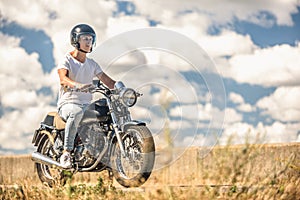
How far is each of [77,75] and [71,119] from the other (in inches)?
24.0

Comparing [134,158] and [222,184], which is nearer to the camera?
[222,184]

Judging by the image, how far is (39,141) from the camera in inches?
340

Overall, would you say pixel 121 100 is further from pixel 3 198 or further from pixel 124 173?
pixel 3 198

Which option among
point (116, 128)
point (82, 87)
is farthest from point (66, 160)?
point (82, 87)

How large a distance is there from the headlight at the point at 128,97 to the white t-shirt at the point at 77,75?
0.63 metres

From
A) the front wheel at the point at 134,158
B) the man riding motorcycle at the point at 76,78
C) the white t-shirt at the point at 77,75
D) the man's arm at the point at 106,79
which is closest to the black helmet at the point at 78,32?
the man riding motorcycle at the point at 76,78

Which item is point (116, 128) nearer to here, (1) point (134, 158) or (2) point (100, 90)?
(1) point (134, 158)

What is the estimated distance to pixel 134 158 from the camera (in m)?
6.83

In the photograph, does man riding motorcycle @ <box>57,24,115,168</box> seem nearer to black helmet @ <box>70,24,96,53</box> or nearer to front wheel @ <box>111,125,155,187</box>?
black helmet @ <box>70,24,96,53</box>

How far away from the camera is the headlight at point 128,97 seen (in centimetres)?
711

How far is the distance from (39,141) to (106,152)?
182 cm

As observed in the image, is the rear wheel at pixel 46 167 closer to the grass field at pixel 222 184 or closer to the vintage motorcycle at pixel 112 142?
the vintage motorcycle at pixel 112 142

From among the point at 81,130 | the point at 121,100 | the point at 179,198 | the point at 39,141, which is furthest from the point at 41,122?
the point at 179,198

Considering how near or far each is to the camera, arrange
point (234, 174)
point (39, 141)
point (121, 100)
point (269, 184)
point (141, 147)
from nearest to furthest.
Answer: point (234, 174) → point (269, 184) → point (141, 147) → point (121, 100) → point (39, 141)
